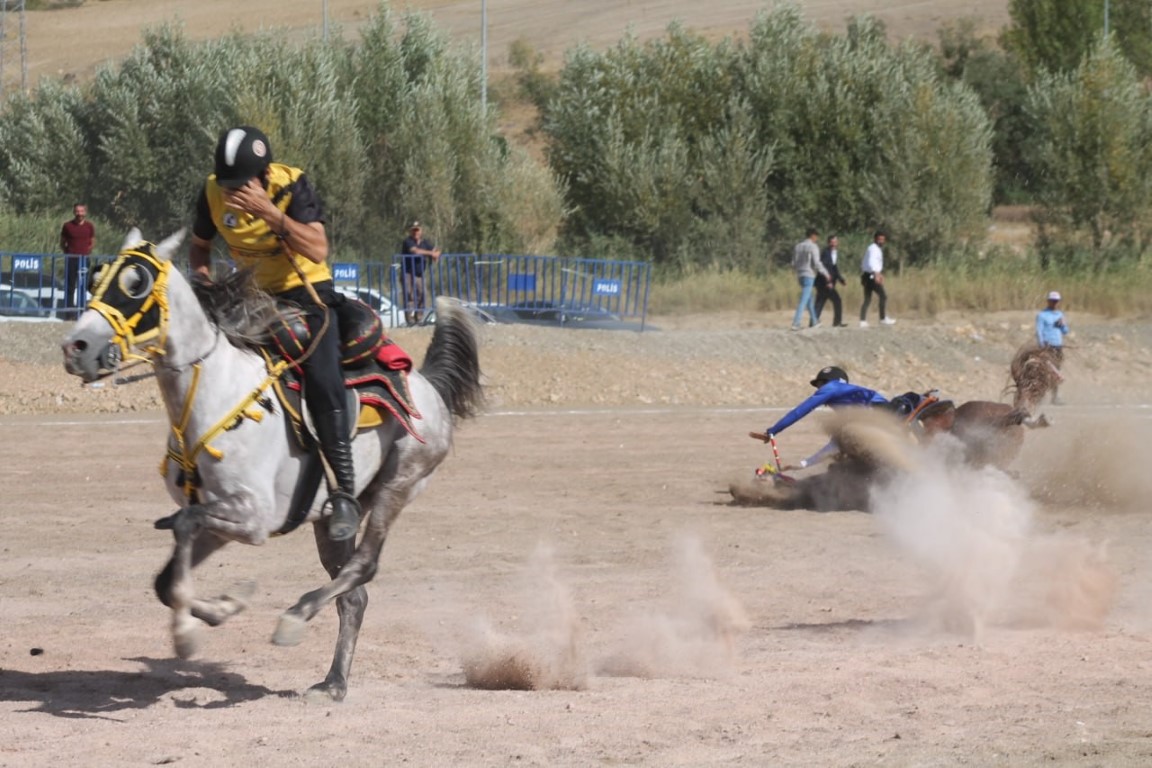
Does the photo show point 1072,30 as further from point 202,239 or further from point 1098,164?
point 202,239

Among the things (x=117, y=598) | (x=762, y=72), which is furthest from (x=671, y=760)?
(x=762, y=72)

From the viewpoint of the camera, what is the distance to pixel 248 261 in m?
7.59

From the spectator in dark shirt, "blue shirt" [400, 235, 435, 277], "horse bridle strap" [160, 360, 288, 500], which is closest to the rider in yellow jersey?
"horse bridle strap" [160, 360, 288, 500]

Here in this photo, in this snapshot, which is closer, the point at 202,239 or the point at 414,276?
the point at 202,239

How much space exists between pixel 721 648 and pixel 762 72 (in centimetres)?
3679

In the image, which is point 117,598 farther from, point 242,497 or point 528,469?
point 528,469

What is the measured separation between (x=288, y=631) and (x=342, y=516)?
69 cm

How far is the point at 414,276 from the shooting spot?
1061 inches

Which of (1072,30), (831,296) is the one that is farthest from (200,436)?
(1072,30)

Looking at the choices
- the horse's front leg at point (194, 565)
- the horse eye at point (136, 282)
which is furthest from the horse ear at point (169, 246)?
the horse's front leg at point (194, 565)

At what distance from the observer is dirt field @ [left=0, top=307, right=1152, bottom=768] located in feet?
20.9

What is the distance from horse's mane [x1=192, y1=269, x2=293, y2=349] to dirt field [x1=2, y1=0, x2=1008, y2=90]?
228ft

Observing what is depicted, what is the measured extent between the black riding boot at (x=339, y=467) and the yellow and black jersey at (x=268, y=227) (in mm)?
771

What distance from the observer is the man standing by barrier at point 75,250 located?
83.7 ft
